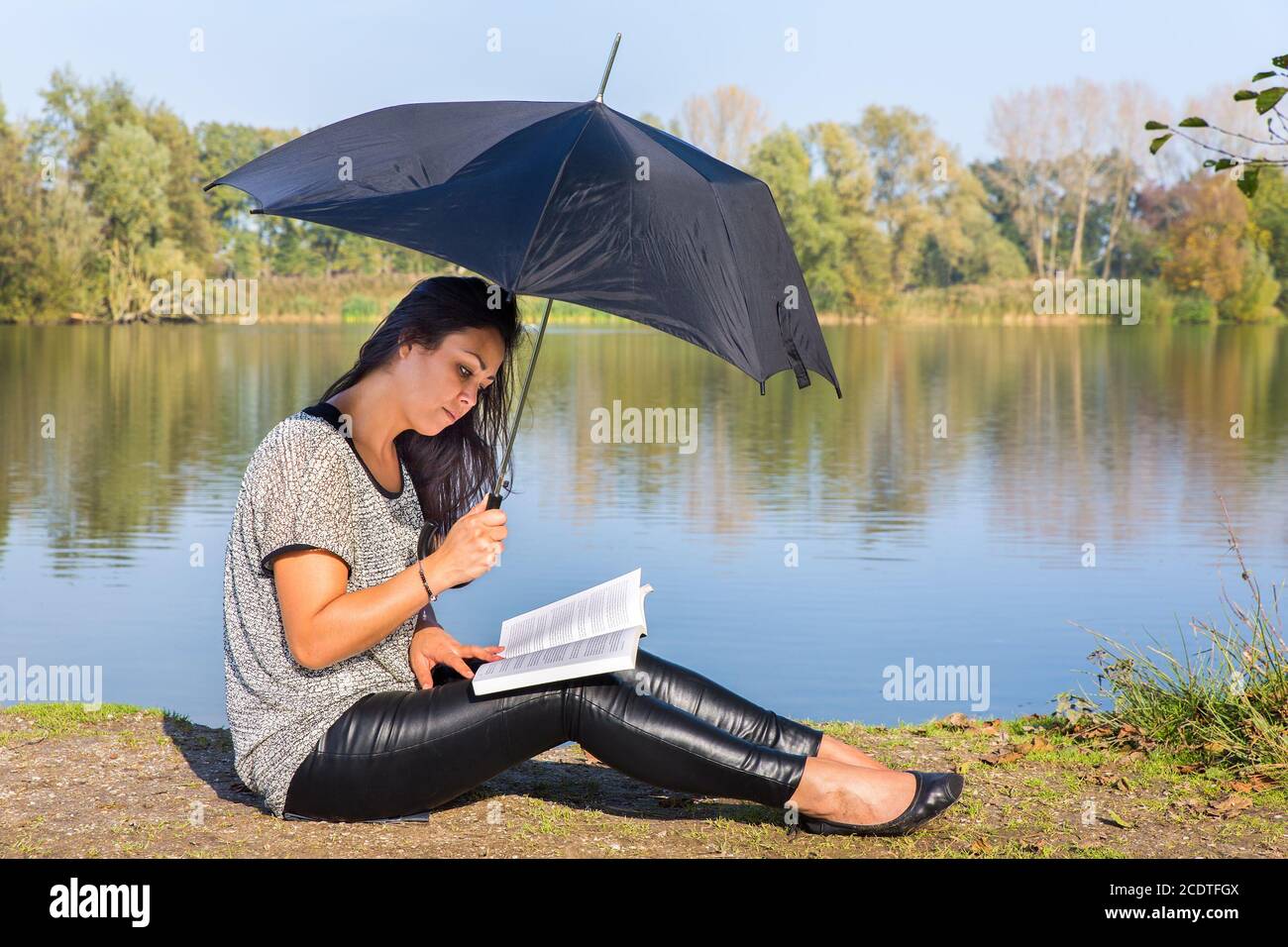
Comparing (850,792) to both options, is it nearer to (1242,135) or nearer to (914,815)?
(914,815)

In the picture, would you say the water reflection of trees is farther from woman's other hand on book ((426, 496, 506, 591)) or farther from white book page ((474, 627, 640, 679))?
woman's other hand on book ((426, 496, 506, 591))

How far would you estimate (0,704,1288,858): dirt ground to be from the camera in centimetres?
332

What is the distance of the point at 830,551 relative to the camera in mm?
9438

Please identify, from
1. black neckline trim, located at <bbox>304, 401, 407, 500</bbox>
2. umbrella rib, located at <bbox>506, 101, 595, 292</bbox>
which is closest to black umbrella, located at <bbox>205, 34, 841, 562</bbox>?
umbrella rib, located at <bbox>506, 101, 595, 292</bbox>

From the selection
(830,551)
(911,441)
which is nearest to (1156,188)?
(911,441)

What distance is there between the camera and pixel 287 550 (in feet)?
9.72

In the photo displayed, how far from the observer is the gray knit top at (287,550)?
3.01 meters

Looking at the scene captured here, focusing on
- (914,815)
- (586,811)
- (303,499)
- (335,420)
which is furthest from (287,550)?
(914,815)

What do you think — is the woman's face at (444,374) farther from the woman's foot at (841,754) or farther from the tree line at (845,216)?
the tree line at (845,216)

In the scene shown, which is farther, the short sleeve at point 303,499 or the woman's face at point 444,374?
the woman's face at point 444,374

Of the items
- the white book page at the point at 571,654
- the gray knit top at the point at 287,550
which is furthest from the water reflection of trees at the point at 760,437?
the white book page at the point at 571,654

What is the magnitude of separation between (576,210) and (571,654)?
99cm

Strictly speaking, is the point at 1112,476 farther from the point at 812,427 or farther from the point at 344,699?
the point at 344,699

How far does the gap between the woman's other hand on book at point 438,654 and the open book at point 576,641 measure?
5 centimetres
